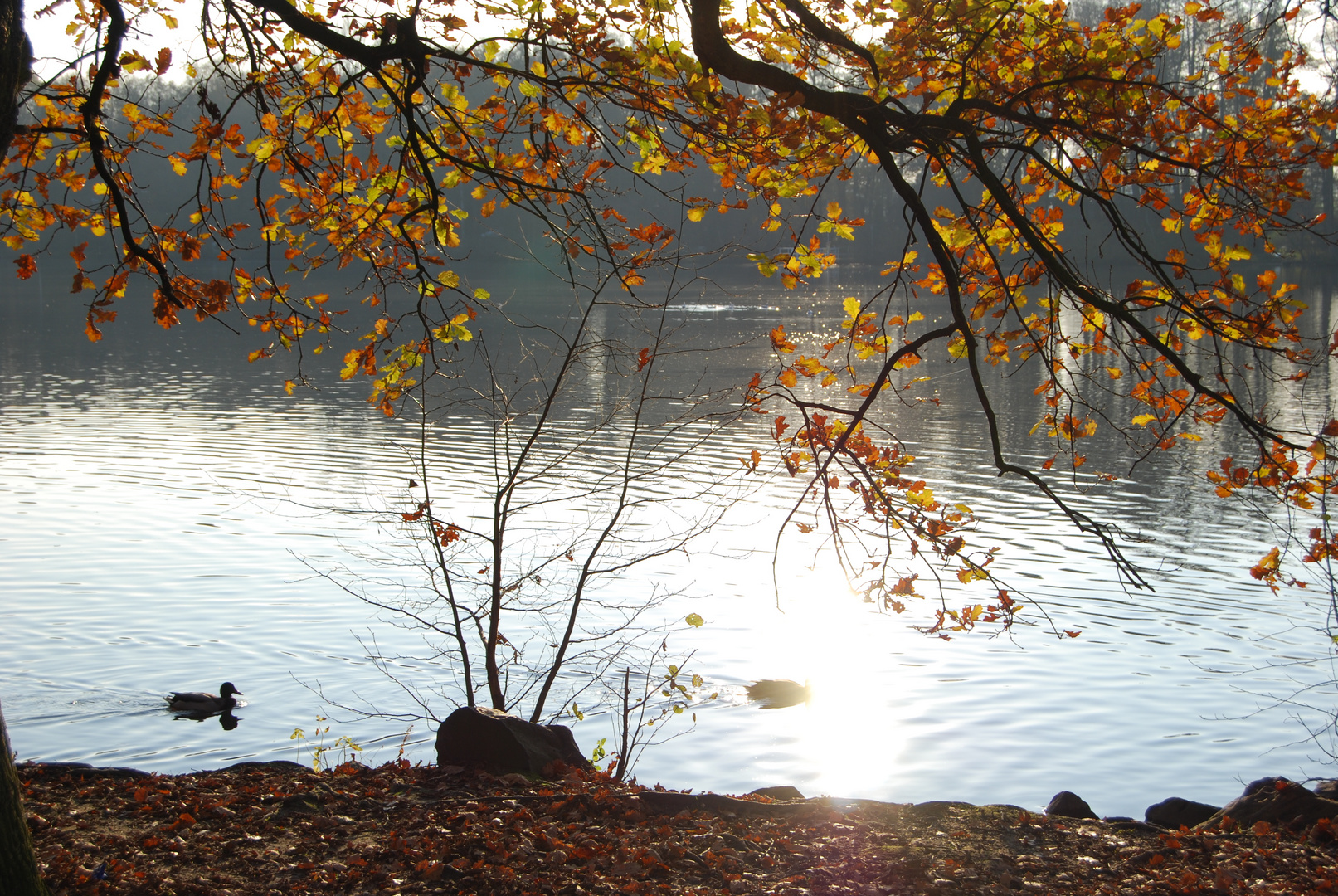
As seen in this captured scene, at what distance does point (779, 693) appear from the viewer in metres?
11.0

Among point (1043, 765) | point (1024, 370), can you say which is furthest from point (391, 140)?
point (1024, 370)

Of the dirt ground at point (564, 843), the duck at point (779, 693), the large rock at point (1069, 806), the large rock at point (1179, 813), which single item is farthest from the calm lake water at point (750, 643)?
the dirt ground at point (564, 843)

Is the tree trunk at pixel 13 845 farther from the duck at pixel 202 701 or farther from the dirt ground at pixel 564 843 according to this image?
the duck at pixel 202 701

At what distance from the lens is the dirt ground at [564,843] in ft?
15.2

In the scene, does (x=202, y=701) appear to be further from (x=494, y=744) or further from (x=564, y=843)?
(x=564, y=843)

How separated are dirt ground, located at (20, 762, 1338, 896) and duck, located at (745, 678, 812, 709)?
14.5 ft

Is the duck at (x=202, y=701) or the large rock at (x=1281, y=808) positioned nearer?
the large rock at (x=1281, y=808)

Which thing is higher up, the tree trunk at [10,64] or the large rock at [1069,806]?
the tree trunk at [10,64]

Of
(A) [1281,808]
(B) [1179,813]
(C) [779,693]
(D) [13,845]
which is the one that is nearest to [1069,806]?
(B) [1179,813]

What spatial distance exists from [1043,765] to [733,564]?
19.4ft

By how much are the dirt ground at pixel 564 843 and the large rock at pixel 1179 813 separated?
1264mm

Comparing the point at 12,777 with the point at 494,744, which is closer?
the point at 12,777

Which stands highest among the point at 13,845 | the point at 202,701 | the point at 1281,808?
the point at 13,845

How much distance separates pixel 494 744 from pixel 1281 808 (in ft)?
17.1
